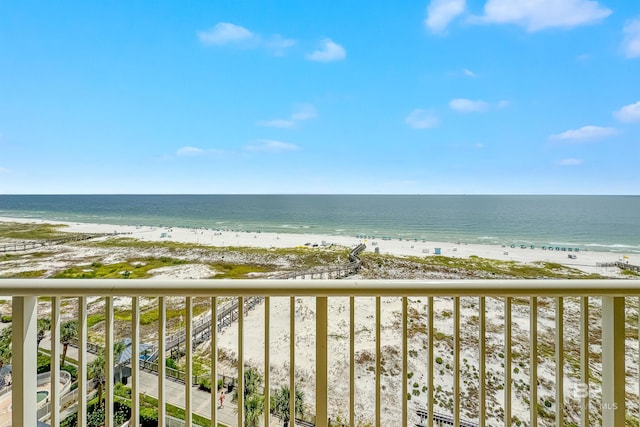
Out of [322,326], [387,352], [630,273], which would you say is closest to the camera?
[322,326]

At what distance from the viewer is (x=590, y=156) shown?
25047mm

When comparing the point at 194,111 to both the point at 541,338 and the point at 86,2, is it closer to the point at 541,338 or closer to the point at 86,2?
the point at 86,2

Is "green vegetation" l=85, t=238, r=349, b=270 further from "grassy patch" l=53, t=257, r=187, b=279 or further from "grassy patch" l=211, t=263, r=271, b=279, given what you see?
"grassy patch" l=53, t=257, r=187, b=279

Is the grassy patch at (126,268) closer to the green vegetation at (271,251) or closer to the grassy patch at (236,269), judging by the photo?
the grassy patch at (236,269)

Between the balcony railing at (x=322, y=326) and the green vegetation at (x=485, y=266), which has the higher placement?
the balcony railing at (x=322, y=326)

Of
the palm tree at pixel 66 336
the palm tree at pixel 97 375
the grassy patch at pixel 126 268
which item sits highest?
the palm tree at pixel 97 375

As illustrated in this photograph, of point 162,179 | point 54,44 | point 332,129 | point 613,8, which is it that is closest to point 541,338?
point 613,8

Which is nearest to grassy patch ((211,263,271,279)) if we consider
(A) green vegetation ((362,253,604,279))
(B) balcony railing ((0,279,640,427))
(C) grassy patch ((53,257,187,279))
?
(C) grassy patch ((53,257,187,279))

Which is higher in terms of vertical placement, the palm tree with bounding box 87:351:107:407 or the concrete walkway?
the palm tree with bounding box 87:351:107:407

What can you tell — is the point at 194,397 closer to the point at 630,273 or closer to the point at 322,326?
the point at 322,326

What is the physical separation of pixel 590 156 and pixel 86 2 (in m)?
Answer: 35.1

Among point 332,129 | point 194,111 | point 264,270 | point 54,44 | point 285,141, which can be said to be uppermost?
point 285,141

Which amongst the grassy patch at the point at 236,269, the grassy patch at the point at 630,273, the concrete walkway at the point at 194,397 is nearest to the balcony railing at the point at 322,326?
the concrete walkway at the point at 194,397

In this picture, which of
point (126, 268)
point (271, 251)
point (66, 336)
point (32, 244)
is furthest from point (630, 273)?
point (32, 244)
